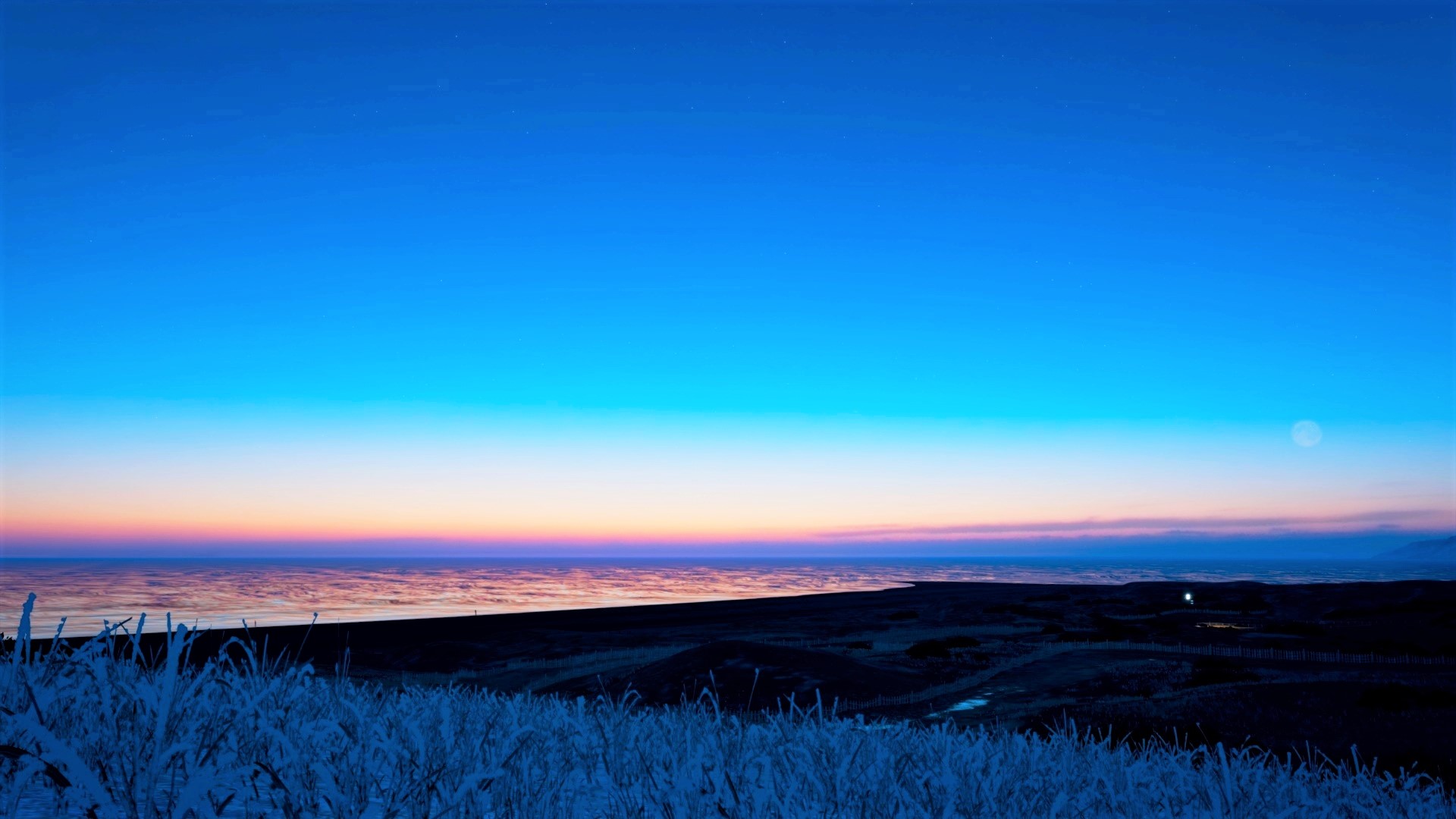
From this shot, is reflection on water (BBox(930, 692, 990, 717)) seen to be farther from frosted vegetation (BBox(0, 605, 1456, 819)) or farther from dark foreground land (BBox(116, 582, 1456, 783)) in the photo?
frosted vegetation (BBox(0, 605, 1456, 819))

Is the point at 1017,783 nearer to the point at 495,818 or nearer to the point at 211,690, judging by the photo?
the point at 495,818

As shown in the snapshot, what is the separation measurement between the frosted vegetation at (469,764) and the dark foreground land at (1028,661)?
0.58 metres

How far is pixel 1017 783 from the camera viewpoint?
17.6 ft

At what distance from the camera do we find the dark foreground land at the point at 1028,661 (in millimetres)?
20750

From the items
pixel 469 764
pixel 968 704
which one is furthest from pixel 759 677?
pixel 469 764

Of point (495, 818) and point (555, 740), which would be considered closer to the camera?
point (495, 818)

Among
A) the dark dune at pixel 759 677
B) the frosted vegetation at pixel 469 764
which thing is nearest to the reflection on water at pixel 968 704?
the dark dune at pixel 759 677

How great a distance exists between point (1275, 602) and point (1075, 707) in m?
67.1

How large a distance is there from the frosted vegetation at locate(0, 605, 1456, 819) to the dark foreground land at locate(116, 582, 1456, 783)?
0.58 metres

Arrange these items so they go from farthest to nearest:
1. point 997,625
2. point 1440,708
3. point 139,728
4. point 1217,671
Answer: point 997,625 → point 1217,671 → point 1440,708 → point 139,728

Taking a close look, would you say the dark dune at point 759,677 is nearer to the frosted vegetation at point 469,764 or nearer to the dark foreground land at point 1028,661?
the dark foreground land at point 1028,661

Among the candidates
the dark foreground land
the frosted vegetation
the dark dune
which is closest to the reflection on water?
the dark foreground land

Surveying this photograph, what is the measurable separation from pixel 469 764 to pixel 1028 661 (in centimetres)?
3527

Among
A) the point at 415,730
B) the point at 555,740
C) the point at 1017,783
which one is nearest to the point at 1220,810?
the point at 1017,783
